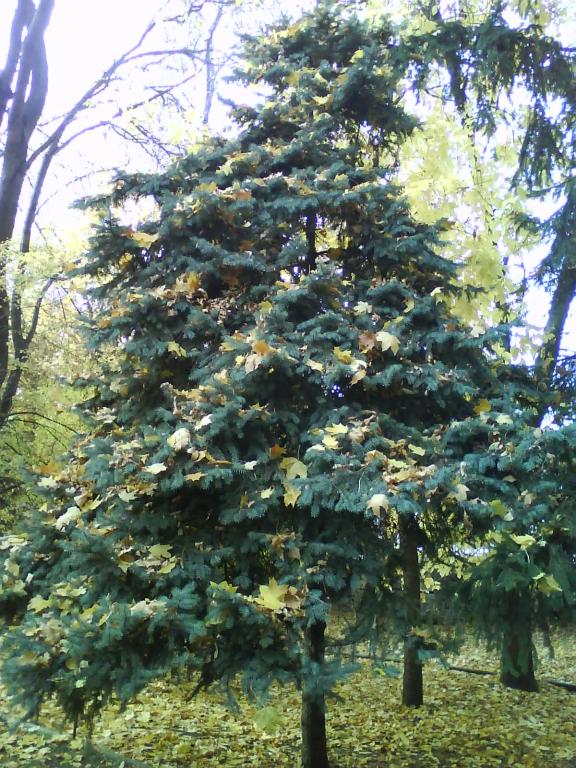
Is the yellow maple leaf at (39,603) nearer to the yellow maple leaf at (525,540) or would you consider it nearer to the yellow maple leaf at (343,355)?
the yellow maple leaf at (343,355)

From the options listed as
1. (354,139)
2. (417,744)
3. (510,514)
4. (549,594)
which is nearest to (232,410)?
(510,514)

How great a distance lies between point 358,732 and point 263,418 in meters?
3.81

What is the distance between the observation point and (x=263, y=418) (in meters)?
3.24

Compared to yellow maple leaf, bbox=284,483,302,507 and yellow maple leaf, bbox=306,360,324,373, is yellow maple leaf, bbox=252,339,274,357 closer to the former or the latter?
yellow maple leaf, bbox=306,360,324,373

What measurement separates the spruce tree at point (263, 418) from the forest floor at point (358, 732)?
1145 millimetres

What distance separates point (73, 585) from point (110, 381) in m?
1.48

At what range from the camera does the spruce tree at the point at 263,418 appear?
2729 mm

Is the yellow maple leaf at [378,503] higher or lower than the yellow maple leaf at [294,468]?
lower

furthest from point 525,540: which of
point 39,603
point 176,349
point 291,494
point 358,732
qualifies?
point 358,732

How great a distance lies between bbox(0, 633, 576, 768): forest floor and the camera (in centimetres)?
475

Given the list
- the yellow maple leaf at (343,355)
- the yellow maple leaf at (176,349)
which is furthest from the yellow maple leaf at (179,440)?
the yellow maple leaf at (343,355)

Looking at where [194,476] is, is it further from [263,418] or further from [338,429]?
[338,429]

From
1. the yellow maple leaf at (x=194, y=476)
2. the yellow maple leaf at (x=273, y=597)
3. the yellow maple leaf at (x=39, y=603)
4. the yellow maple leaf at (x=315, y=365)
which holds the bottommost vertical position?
the yellow maple leaf at (x=39, y=603)

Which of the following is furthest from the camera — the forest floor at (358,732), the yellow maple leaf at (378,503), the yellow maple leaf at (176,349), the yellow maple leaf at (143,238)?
the forest floor at (358,732)
